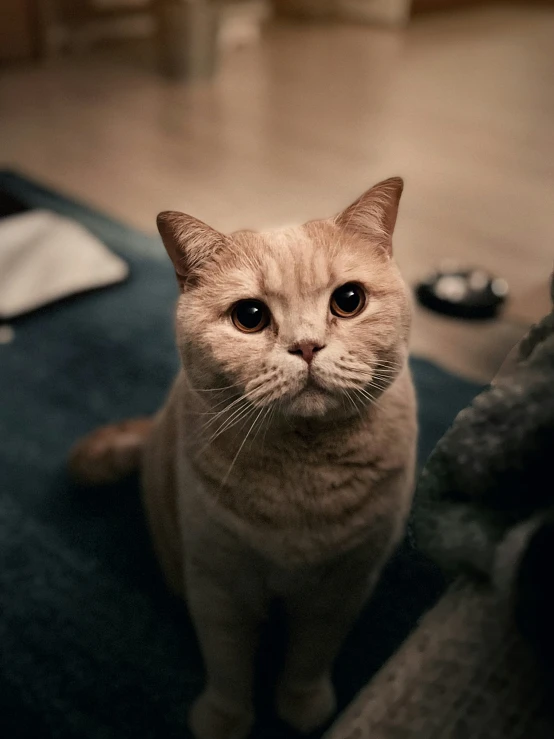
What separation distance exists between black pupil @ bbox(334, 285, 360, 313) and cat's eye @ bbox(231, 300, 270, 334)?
0.07 metres

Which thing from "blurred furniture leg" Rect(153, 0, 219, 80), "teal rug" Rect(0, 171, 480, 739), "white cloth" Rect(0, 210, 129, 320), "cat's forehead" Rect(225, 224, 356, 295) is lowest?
"teal rug" Rect(0, 171, 480, 739)

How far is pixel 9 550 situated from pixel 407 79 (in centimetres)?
325

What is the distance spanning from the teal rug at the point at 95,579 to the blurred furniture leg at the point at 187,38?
2.36 m

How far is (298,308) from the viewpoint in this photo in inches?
23.8

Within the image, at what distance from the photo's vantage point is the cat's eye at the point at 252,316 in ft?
2.06

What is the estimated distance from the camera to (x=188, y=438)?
28.3 inches

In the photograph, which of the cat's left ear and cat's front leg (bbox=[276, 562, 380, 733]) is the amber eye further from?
cat's front leg (bbox=[276, 562, 380, 733])

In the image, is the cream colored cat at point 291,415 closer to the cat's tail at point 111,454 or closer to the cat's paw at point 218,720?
the cat's paw at point 218,720

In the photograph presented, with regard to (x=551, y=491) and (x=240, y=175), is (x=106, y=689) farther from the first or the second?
(x=240, y=175)

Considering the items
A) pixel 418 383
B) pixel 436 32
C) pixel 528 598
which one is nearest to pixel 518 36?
pixel 436 32

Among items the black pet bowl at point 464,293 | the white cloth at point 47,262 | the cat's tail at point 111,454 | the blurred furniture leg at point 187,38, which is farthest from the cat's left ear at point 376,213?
the blurred furniture leg at point 187,38

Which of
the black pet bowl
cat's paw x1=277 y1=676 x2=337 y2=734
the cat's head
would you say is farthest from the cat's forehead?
the black pet bowl

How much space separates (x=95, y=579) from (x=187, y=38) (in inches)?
122

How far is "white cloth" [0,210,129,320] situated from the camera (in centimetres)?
165
